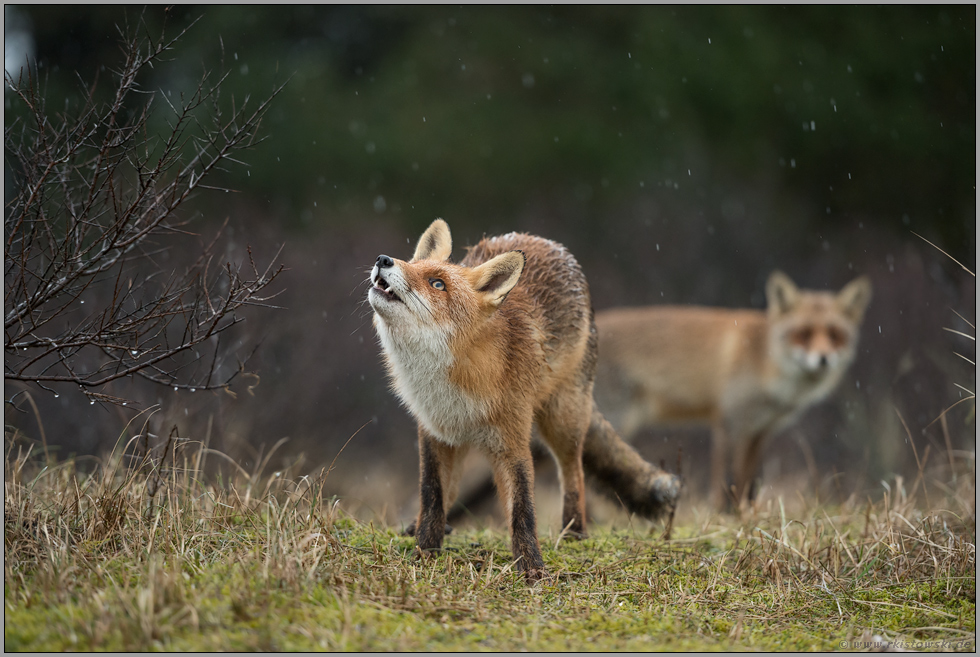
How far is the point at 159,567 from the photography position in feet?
9.27

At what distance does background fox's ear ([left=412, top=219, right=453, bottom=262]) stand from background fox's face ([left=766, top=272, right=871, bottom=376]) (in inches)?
223

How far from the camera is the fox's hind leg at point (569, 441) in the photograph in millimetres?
4410

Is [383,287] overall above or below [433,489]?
above

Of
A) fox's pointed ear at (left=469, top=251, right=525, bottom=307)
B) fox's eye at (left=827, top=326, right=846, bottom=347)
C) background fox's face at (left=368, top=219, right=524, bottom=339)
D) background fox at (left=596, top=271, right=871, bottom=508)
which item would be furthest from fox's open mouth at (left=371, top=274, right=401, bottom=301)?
fox's eye at (left=827, top=326, right=846, bottom=347)

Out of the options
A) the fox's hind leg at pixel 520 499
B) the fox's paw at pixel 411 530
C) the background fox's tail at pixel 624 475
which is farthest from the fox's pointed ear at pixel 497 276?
the background fox's tail at pixel 624 475

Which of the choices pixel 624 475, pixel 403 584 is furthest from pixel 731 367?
pixel 403 584

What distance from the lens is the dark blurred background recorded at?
10000 mm

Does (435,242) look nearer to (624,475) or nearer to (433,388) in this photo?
(433,388)

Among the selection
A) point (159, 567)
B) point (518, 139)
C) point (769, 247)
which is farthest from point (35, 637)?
point (769, 247)

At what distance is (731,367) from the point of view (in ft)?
29.7

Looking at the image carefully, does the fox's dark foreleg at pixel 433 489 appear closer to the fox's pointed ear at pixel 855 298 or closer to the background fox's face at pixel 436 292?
the background fox's face at pixel 436 292

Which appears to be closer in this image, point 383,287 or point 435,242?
point 383,287

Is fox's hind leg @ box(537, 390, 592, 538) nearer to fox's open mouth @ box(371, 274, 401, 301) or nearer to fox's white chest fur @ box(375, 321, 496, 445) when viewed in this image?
fox's white chest fur @ box(375, 321, 496, 445)

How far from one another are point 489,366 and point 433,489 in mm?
764
